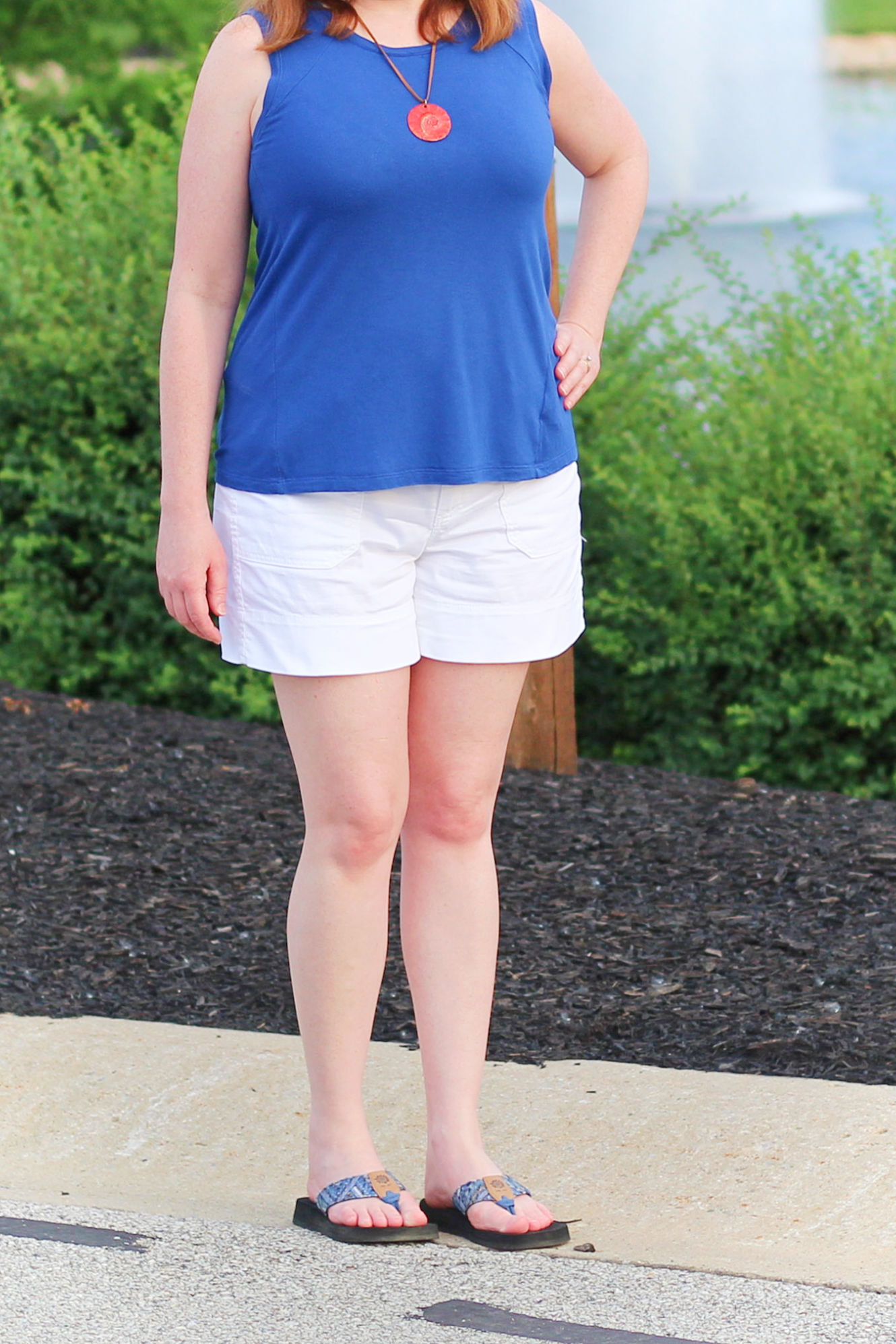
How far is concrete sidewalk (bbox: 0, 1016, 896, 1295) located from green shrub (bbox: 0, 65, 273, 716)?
255cm

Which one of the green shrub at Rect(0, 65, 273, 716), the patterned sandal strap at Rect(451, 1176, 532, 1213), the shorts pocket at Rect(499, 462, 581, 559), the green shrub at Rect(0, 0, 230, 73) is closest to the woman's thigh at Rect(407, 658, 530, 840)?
the shorts pocket at Rect(499, 462, 581, 559)

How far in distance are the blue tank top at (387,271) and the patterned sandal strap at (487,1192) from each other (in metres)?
1.05

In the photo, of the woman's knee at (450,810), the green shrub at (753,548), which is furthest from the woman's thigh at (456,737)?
the green shrub at (753,548)

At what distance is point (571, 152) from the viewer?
2596 millimetres

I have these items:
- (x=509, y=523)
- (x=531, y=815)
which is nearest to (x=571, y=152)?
(x=509, y=523)

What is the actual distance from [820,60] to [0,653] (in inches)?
277

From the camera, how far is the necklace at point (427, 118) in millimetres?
2188

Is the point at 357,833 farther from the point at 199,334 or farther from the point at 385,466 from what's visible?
the point at 199,334

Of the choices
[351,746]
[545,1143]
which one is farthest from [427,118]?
[545,1143]

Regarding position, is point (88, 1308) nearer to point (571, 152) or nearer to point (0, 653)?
point (571, 152)

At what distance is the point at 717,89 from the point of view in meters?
11.0

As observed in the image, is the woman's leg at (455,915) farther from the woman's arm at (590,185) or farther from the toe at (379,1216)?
the woman's arm at (590,185)

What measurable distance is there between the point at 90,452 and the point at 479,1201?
3.84m

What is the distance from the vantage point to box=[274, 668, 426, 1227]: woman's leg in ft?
7.73
